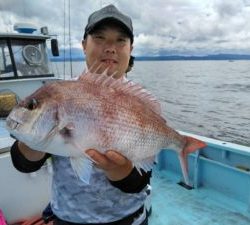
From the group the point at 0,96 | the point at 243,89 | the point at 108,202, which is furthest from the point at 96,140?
the point at 243,89

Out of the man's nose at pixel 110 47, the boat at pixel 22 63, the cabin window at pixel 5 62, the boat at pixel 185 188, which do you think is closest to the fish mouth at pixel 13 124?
the man's nose at pixel 110 47

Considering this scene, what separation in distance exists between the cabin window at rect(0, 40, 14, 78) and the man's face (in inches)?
221

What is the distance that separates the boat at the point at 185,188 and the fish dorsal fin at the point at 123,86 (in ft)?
7.69

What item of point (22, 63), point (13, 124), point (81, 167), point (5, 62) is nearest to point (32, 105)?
point (13, 124)

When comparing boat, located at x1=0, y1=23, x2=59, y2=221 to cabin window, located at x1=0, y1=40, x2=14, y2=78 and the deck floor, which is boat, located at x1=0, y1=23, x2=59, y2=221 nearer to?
cabin window, located at x1=0, y1=40, x2=14, y2=78

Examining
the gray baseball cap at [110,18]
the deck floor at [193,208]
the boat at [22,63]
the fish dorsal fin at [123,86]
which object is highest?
the gray baseball cap at [110,18]

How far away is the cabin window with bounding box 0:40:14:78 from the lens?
24.1 feet

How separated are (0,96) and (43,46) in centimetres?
265

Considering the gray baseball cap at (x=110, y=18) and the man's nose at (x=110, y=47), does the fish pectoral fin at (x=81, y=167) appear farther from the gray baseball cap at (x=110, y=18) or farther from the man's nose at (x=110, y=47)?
the gray baseball cap at (x=110, y=18)

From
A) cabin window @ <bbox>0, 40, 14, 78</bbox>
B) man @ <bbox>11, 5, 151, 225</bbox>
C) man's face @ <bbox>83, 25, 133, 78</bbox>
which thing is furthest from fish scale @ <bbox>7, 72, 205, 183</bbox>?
cabin window @ <bbox>0, 40, 14, 78</bbox>

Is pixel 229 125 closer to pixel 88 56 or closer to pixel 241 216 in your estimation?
pixel 241 216

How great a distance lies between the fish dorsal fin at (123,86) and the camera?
1.69 meters

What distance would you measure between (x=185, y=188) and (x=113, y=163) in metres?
3.87

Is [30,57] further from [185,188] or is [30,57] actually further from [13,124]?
[13,124]
